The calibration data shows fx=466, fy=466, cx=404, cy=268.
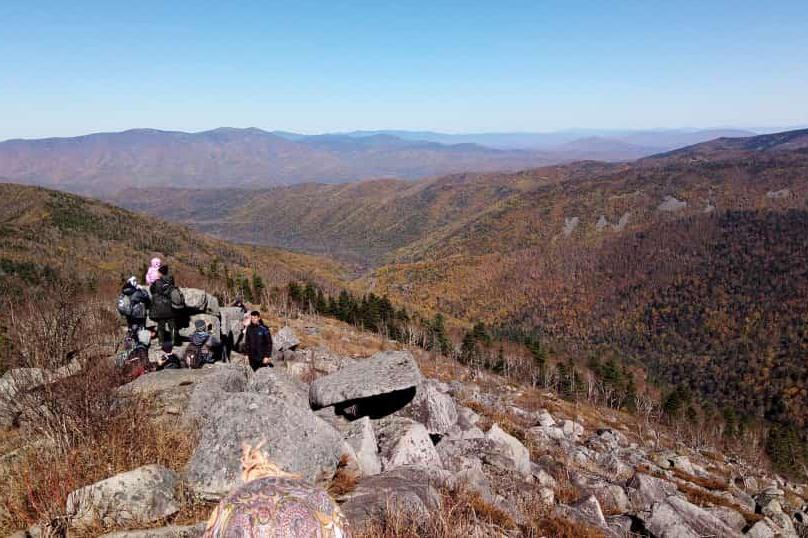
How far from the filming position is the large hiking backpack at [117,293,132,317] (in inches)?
550

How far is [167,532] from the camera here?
593cm

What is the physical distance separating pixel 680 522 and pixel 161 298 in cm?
1524

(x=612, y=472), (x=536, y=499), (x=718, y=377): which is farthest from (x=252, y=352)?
(x=718, y=377)

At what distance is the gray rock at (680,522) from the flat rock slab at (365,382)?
636 cm

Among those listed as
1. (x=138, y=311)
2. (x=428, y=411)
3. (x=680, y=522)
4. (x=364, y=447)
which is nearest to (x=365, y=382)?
(x=428, y=411)

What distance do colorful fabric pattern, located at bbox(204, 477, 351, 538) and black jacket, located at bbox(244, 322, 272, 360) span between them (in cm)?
1004

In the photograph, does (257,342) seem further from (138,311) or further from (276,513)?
(276,513)

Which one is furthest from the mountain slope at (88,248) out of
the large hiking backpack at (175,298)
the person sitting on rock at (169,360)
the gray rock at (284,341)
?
the person sitting on rock at (169,360)

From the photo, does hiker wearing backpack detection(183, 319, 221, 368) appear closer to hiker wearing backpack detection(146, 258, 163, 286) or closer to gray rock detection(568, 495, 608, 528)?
hiker wearing backpack detection(146, 258, 163, 286)

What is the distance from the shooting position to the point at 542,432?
25.4 m

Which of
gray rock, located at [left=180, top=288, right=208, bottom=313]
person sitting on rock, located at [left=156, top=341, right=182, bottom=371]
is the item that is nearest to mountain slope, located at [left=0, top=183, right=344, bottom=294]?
gray rock, located at [left=180, top=288, right=208, bottom=313]

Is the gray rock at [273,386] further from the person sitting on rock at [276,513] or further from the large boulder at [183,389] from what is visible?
the person sitting on rock at [276,513]

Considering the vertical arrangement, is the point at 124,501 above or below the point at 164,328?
above

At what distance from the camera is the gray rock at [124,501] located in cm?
Result: 615
